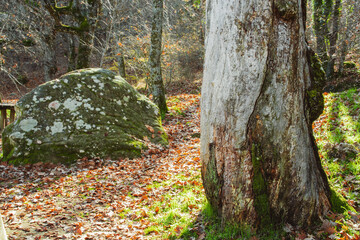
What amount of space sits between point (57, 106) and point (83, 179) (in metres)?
2.46

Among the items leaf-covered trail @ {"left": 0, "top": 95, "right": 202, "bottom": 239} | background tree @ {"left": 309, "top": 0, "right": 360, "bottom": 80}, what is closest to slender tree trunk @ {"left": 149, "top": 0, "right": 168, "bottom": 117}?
leaf-covered trail @ {"left": 0, "top": 95, "right": 202, "bottom": 239}

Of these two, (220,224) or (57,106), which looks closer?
(220,224)

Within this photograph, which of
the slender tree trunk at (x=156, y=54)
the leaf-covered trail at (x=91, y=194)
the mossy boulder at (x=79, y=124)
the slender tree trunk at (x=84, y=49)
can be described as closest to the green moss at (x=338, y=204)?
the leaf-covered trail at (x=91, y=194)

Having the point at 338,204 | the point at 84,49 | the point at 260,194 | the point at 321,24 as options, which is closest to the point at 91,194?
the point at 260,194

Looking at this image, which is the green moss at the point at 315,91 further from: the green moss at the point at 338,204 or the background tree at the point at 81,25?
the background tree at the point at 81,25

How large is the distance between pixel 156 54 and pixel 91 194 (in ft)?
21.7

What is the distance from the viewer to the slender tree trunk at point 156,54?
963 cm

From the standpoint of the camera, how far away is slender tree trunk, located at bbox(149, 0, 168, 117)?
963cm

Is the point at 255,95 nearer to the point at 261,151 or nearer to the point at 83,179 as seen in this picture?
the point at 261,151

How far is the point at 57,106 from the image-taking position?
6.78 m

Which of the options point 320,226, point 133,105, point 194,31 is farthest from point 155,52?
point 194,31

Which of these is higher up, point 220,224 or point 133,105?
point 133,105

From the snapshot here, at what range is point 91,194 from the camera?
15.6 ft

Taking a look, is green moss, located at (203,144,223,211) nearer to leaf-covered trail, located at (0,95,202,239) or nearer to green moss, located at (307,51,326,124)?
leaf-covered trail, located at (0,95,202,239)
